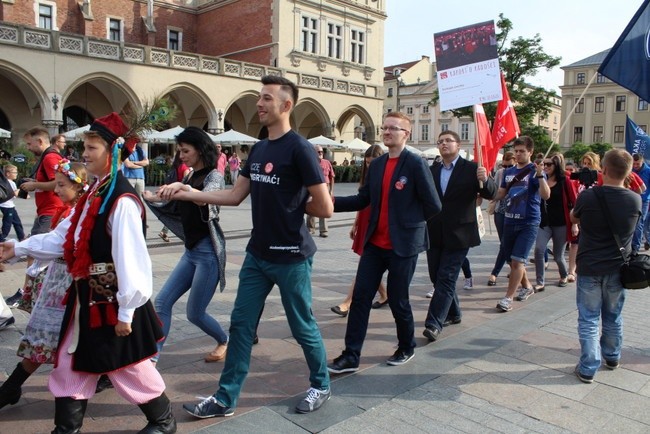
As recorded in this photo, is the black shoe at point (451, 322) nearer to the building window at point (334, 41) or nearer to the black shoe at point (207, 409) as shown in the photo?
the black shoe at point (207, 409)

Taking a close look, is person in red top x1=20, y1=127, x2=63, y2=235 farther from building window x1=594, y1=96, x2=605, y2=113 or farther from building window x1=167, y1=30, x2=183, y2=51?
building window x1=594, y1=96, x2=605, y2=113

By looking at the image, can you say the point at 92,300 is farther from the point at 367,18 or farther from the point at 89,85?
the point at 367,18

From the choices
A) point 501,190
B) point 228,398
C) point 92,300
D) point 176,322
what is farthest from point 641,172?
point 92,300

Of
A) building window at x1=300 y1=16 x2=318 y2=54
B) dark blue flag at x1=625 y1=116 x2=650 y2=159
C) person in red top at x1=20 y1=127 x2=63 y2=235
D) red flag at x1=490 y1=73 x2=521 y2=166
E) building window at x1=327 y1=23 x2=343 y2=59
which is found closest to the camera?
person in red top at x1=20 y1=127 x2=63 y2=235

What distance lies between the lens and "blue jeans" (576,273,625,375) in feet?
13.9

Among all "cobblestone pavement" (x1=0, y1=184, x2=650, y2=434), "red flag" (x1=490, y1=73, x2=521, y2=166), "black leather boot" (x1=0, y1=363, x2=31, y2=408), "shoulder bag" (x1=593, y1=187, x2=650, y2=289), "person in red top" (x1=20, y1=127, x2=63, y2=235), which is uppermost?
"red flag" (x1=490, y1=73, x2=521, y2=166)

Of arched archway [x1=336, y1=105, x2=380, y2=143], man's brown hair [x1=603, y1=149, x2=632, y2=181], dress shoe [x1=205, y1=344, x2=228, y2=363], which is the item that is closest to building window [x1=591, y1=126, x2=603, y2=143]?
arched archway [x1=336, y1=105, x2=380, y2=143]

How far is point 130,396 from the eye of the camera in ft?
9.77

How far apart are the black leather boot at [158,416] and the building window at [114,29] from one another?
1425 inches

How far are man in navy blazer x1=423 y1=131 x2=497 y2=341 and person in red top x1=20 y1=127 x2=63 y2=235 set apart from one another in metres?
3.92

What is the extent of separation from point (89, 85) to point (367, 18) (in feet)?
62.9

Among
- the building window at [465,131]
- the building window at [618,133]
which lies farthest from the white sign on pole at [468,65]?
the building window at [618,133]

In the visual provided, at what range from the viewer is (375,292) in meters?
4.36

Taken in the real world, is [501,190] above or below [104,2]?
below
